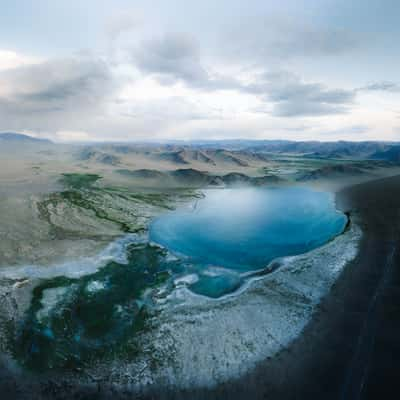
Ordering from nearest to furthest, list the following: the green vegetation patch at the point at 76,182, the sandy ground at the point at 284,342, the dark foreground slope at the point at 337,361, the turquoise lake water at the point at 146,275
A: the dark foreground slope at the point at 337,361 → the sandy ground at the point at 284,342 → the turquoise lake water at the point at 146,275 → the green vegetation patch at the point at 76,182

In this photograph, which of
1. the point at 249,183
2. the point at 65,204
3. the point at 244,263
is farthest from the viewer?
the point at 249,183

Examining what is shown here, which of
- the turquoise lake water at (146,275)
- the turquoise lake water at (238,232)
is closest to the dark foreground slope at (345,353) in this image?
the turquoise lake water at (146,275)

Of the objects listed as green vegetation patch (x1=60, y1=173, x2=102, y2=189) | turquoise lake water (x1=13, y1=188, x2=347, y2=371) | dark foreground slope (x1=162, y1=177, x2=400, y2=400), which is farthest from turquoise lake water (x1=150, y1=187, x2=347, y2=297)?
green vegetation patch (x1=60, y1=173, x2=102, y2=189)

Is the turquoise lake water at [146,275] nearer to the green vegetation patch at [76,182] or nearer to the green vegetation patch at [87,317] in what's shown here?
the green vegetation patch at [87,317]

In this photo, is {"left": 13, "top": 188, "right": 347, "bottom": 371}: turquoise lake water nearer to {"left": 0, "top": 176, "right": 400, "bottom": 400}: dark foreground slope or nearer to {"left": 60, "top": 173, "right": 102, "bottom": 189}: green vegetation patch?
{"left": 0, "top": 176, "right": 400, "bottom": 400}: dark foreground slope

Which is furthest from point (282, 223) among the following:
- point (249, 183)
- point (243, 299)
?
point (249, 183)

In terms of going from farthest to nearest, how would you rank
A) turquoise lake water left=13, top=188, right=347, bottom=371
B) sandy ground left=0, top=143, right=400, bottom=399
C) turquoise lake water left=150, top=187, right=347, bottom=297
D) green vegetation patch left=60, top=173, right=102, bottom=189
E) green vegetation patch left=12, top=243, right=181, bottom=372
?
green vegetation patch left=60, top=173, right=102, bottom=189 < turquoise lake water left=150, top=187, right=347, bottom=297 < turquoise lake water left=13, top=188, right=347, bottom=371 < green vegetation patch left=12, top=243, right=181, bottom=372 < sandy ground left=0, top=143, right=400, bottom=399

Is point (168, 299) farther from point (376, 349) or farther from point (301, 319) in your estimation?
point (376, 349)
